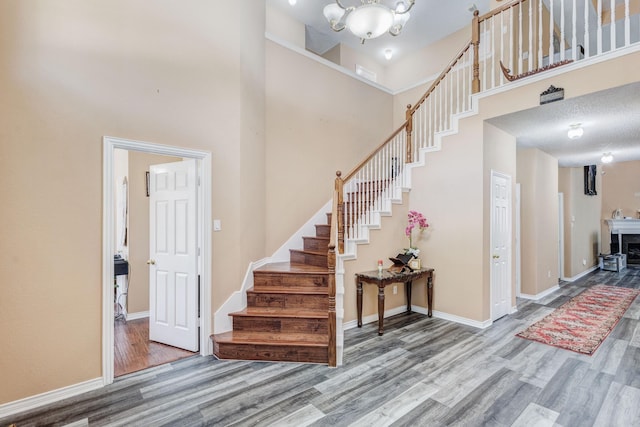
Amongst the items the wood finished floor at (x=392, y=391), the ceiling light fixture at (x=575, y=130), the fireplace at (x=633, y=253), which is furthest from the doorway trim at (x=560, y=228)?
the wood finished floor at (x=392, y=391)

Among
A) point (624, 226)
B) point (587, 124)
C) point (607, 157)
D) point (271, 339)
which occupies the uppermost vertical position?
point (587, 124)

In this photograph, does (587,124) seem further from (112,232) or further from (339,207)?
(112,232)

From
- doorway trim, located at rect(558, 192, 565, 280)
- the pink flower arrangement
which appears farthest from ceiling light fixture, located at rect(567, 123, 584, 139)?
doorway trim, located at rect(558, 192, 565, 280)

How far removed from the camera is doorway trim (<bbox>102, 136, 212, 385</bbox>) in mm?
2736

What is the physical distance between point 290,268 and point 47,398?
2543 millimetres

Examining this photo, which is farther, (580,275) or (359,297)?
(580,275)

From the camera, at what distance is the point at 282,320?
3.40 meters

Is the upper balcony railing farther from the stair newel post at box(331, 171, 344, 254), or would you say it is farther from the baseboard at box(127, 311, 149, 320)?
the baseboard at box(127, 311, 149, 320)

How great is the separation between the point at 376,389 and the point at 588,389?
186 centimetres

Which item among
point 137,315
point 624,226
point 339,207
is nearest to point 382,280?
point 339,207

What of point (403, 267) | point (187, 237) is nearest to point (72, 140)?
point (187, 237)

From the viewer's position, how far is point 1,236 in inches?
91.7

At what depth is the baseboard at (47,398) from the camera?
7.72 feet

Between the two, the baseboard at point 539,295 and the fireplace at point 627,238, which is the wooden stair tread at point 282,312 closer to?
the baseboard at point 539,295
